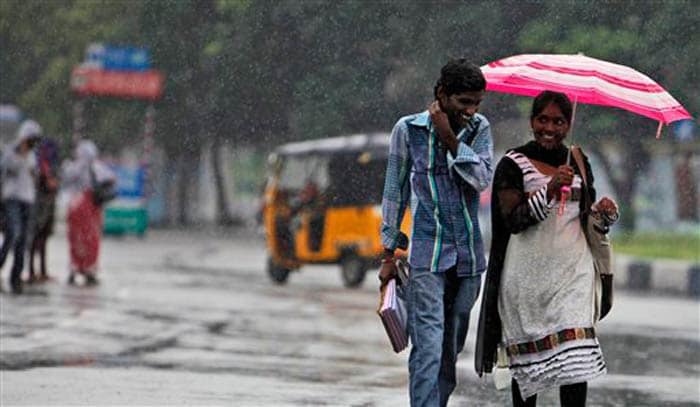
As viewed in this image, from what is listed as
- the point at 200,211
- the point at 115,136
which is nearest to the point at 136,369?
the point at 115,136

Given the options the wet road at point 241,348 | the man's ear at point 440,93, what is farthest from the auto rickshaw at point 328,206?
the man's ear at point 440,93

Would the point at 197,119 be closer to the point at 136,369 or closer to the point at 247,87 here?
the point at 247,87

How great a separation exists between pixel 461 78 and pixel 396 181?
47cm

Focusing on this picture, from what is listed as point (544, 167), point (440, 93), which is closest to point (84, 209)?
point (440, 93)

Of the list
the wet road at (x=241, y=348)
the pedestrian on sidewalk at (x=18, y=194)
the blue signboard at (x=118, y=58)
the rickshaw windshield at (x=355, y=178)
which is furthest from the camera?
the blue signboard at (x=118, y=58)

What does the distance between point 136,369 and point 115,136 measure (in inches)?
1375

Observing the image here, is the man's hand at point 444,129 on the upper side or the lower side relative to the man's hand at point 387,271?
upper

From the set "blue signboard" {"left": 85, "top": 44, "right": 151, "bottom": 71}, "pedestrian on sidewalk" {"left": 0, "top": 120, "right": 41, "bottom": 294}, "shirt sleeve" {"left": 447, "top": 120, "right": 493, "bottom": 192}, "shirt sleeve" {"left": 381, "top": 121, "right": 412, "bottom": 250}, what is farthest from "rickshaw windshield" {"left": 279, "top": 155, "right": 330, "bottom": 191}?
"shirt sleeve" {"left": 447, "top": 120, "right": 493, "bottom": 192}

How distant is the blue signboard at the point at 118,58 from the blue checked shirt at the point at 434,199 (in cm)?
2864

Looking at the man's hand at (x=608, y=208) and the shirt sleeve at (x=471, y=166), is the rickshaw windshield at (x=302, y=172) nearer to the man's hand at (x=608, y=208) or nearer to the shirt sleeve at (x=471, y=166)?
the shirt sleeve at (x=471, y=166)

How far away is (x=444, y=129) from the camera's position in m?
6.34

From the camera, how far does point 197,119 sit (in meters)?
37.5

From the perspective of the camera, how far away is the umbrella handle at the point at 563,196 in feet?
20.4

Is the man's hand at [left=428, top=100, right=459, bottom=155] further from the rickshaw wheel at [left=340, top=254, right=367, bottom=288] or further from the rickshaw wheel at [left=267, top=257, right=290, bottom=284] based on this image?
the rickshaw wheel at [left=267, top=257, right=290, bottom=284]
